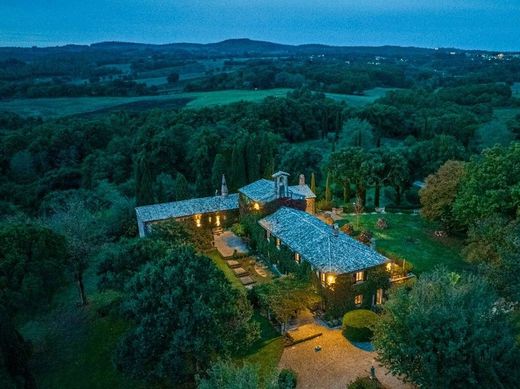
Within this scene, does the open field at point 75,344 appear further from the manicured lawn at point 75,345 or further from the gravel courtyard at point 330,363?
the gravel courtyard at point 330,363

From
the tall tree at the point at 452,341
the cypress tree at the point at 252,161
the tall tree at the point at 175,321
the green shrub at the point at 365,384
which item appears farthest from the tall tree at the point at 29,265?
the cypress tree at the point at 252,161

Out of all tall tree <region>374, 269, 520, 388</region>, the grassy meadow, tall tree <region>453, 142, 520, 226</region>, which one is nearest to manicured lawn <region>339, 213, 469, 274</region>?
tall tree <region>453, 142, 520, 226</region>

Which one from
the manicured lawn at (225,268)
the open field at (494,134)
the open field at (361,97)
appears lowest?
the manicured lawn at (225,268)

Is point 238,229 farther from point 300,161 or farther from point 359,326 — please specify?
point 300,161

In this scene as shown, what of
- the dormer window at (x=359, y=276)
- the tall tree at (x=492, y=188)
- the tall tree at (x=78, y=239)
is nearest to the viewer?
the dormer window at (x=359, y=276)

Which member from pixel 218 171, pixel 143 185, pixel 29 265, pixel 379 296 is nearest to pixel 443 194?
pixel 379 296

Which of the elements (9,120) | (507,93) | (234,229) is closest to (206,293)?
(234,229)

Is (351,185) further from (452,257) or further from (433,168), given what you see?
(452,257)

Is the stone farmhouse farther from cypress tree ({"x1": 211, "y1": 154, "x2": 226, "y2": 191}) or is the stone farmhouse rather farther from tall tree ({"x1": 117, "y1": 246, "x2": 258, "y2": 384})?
cypress tree ({"x1": 211, "y1": 154, "x2": 226, "y2": 191})
